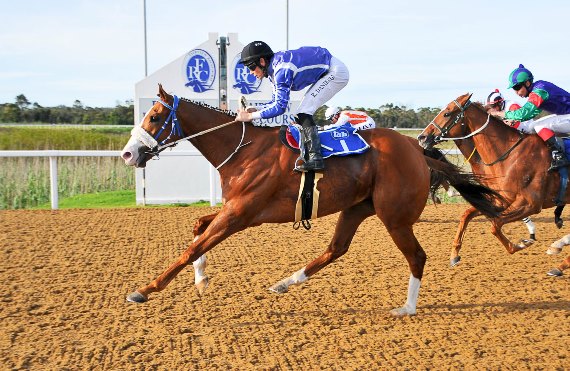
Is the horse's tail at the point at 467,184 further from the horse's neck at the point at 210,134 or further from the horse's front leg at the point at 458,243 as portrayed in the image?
the horse's neck at the point at 210,134

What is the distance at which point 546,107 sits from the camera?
735 centimetres

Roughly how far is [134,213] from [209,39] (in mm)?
3894

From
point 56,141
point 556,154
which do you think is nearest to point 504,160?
point 556,154

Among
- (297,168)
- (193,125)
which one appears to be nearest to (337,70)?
(297,168)

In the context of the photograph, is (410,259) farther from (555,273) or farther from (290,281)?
(555,273)

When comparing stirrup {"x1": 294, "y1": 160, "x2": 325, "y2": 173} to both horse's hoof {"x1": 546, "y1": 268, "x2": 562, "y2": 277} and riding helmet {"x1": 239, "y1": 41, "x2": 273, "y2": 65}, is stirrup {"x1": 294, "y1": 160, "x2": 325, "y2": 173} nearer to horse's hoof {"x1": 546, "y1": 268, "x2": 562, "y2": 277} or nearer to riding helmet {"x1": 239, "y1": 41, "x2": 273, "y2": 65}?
riding helmet {"x1": 239, "y1": 41, "x2": 273, "y2": 65}

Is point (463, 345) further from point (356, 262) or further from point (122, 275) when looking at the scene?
point (122, 275)

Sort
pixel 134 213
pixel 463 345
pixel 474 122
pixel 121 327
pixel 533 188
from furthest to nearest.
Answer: pixel 134 213 < pixel 474 122 < pixel 533 188 < pixel 121 327 < pixel 463 345

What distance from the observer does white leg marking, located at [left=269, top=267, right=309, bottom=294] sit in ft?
18.2

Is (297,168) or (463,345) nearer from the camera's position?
(463,345)

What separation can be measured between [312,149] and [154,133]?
1306mm

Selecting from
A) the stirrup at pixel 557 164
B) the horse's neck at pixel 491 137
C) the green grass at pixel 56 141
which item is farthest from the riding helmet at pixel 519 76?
the green grass at pixel 56 141

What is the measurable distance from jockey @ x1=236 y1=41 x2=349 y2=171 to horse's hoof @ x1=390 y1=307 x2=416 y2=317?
4.51ft

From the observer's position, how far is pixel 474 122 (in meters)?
7.64
